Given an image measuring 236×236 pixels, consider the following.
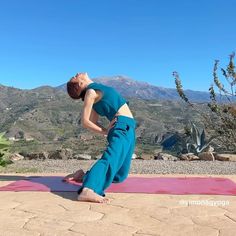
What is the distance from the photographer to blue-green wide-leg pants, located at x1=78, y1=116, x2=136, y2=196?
13.2 feet

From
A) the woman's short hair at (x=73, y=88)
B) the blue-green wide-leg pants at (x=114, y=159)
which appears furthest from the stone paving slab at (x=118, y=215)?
the woman's short hair at (x=73, y=88)

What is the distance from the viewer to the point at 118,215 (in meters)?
3.39

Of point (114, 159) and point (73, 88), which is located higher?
point (73, 88)

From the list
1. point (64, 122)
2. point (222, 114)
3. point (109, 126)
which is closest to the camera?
point (109, 126)

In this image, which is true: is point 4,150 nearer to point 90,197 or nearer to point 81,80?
point 81,80

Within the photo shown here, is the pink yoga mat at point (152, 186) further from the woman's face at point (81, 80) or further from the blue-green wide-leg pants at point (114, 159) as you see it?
the woman's face at point (81, 80)

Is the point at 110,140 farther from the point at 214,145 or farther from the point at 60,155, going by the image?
the point at 214,145

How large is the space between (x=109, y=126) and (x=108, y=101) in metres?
0.25

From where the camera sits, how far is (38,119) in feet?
440

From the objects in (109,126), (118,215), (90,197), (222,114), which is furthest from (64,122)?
(118,215)

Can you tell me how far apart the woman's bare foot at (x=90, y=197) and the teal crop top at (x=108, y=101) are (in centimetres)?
91

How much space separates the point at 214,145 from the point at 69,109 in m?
142

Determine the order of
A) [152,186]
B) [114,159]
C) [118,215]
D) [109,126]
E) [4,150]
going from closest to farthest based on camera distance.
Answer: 1. [118,215]
2. [114,159]
3. [109,126]
4. [152,186]
5. [4,150]

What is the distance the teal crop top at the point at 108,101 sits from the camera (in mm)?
4461
